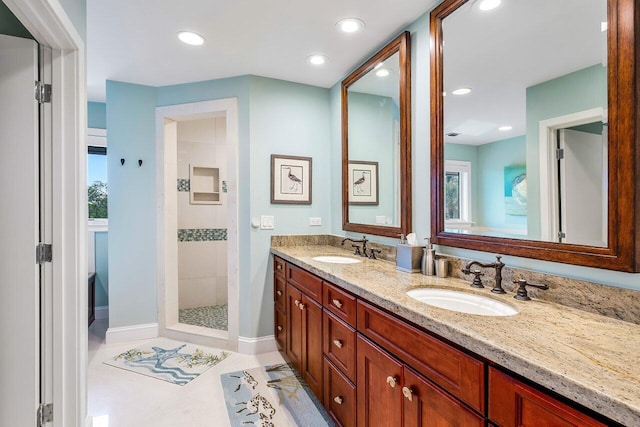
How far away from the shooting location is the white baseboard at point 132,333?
9.93 ft

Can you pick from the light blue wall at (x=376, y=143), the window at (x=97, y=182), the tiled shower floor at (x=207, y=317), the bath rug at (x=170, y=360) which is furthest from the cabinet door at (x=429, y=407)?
the window at (x=97, y=182)

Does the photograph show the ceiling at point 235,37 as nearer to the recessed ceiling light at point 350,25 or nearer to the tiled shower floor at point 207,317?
the recessed ceiling light at point 350,25

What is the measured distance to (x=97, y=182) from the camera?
381cm

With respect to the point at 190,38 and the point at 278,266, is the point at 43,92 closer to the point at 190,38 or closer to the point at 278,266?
the point at 190,38

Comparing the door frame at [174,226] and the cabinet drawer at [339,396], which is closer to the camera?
the cabinet drawer at [339,396]

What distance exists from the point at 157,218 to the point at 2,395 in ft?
6.13

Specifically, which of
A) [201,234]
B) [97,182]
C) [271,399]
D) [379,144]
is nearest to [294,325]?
[271,399]

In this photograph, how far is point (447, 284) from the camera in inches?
61.6

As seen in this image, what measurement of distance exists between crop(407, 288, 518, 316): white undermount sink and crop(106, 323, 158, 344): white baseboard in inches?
109

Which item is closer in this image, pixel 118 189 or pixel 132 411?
pixel 132 411

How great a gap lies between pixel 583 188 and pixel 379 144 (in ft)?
4.72

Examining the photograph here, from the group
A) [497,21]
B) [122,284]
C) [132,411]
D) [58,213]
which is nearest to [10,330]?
[58,213]

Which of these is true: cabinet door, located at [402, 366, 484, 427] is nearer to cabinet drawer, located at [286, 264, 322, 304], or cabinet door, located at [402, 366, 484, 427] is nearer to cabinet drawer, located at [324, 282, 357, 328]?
cabinet drawer, located at [324, 282, 357, 328]

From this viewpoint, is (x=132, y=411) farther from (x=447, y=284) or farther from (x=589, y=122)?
(x=589, y=122)
